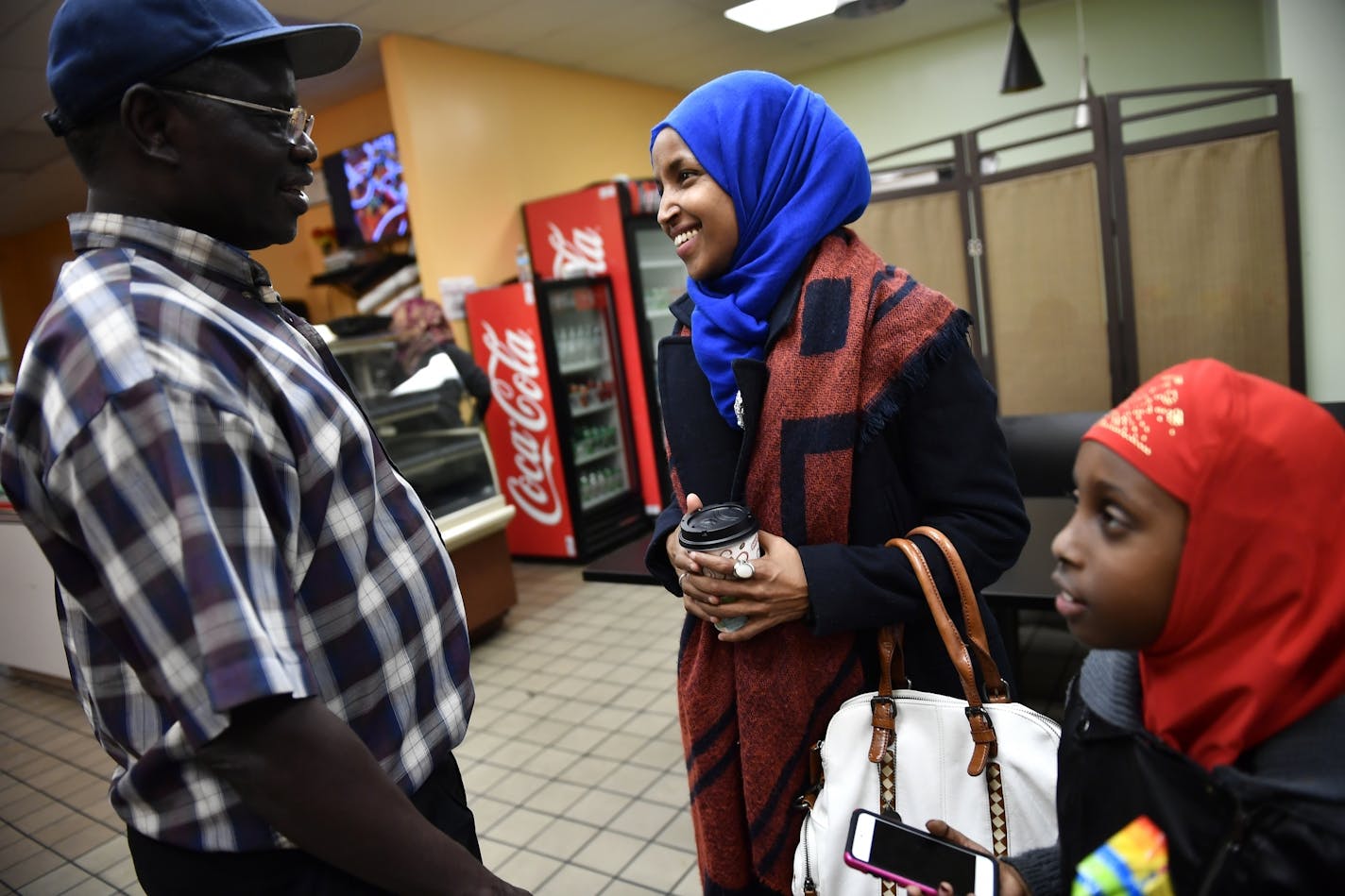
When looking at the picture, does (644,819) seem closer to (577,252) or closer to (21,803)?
(21,803)

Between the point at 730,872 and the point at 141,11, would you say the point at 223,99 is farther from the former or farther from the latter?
the point at 730,872

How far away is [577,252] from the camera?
6023 millimetres

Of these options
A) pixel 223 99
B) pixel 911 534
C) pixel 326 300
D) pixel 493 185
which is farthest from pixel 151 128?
pixel 326 300

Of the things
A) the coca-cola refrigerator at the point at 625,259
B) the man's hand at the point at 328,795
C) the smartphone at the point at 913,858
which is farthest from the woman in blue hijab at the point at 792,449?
the coca-cola refrigerator at the point at 625,259

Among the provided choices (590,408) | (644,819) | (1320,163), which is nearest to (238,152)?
(644,819)

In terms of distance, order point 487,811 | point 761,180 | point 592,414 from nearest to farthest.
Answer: point 761,180, point 487,811, point 592,414

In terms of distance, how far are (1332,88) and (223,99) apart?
4.72 m

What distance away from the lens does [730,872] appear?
129cm

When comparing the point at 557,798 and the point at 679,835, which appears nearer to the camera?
the point at 679,835

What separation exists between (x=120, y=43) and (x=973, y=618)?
114 centimetres

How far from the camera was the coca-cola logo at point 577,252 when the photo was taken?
592 cm

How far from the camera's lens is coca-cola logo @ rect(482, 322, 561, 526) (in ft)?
18.5

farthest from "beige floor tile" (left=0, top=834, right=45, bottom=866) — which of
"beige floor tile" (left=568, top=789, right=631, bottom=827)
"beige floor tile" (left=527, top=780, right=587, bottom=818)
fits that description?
"beige floor tile" (left=568, top=789, right=631, bottom=827)

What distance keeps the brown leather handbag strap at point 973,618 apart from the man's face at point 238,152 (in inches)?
35.8
